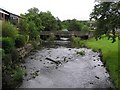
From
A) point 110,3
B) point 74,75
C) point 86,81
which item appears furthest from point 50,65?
point 110,3

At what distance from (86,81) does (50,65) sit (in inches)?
334

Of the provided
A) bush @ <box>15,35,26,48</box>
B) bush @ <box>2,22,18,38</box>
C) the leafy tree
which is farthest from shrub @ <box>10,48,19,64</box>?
the leafy tree

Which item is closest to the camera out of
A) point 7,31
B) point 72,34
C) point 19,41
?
point 7,31

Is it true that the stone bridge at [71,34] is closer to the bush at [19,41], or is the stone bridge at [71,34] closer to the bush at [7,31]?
the bush at [19,41]

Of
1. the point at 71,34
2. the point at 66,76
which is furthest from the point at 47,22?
the point at 66,76

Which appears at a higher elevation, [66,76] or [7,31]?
[7,31]

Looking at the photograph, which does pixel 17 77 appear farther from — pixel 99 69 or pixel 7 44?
pixel 99 69

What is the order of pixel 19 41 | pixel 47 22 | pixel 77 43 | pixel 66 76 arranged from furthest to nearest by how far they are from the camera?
pixel 47 22 < pixel 77 43 < pixel 19 41 < pixel 66 76

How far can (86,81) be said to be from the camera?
22.9 meters

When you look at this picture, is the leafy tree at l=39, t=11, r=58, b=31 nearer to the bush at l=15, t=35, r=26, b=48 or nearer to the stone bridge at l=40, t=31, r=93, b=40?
the stone bridge at l=40, t=31, r=93, b=40

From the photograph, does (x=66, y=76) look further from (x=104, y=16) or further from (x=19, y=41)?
(x=19, y=41)

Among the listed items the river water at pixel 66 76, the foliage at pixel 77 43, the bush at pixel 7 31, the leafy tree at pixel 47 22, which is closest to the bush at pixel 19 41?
the bush at pixel 7 31

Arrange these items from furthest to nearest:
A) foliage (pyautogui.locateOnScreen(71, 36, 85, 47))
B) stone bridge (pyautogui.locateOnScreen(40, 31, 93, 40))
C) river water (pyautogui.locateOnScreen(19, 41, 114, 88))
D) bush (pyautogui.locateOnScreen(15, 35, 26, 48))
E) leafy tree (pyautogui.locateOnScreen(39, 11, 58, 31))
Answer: leafy tree (pyautogui.locateOnScreen(39, 11, 58, 31)) → stone bridge (pyautogui.locateOnScreen(40, 31, 93, 40)) → foliage (pyautogui.locateOnScreen(71, 36, 85, 47)) → bush (pyautogui.locateOnScreen(15, 35, 26, 48)) → river water (pyautogui.locateOnScreen(19, 41, 114, 88))

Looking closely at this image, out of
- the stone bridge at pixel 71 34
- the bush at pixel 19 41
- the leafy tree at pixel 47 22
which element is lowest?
the bush at pixel 19 41
